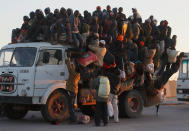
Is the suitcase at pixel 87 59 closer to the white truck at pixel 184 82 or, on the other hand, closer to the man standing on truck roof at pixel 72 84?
the man standing on truck roof at pixel 72 84

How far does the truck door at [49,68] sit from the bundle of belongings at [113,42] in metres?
0.38

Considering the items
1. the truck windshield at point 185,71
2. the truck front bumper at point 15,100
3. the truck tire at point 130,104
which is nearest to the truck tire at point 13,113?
the truck front bumper at point 15,100

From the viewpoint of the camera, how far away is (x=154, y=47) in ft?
48.6

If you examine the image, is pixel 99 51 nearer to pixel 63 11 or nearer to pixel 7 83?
pixel 63 11

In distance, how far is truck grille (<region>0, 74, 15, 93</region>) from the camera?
12.3 m

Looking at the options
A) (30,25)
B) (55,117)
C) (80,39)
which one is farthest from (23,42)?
(55,117)

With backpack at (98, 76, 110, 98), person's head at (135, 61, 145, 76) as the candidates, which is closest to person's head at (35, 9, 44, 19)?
backpack at (98, 76, 110, 98)

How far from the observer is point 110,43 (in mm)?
13844

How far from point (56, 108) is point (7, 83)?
1.68 meters

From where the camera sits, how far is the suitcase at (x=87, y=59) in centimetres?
1261

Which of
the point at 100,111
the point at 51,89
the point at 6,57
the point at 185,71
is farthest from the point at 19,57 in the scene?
the point at 185,71

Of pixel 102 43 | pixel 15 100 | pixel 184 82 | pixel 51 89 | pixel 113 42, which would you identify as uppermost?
pixel 113 42

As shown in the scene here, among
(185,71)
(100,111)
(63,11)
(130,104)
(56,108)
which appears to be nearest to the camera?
(100,111)

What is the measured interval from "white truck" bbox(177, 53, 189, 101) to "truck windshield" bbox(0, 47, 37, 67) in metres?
9.21
